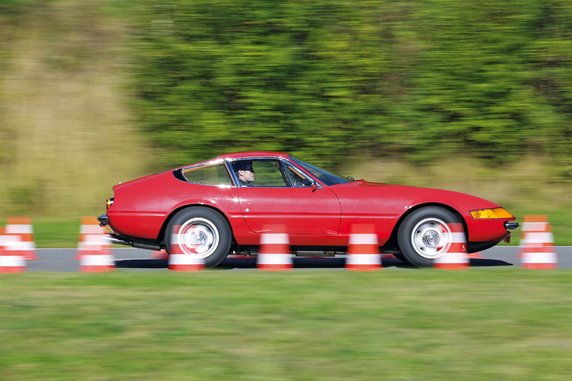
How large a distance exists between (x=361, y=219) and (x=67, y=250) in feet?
14.5

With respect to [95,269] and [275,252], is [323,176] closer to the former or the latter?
[275,252]

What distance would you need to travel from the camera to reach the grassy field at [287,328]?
6.08m

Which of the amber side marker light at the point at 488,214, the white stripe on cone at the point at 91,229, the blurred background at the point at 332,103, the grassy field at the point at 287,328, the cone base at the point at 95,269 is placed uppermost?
the blurred background at the point at 332,103

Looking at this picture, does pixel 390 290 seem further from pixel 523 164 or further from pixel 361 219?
pixel 523 164

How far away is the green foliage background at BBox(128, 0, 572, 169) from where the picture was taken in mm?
17734

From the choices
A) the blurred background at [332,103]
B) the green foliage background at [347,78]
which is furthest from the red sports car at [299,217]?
the green foliage background at [347,78]

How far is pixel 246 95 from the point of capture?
58.2ft

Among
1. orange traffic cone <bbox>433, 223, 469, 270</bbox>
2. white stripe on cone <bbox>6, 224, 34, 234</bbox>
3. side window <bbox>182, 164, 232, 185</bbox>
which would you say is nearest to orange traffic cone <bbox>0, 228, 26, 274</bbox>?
white stripe on cone <bbox>6, 224, 34, 234</bbox>

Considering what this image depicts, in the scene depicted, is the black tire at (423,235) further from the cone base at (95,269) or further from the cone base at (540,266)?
the cone base at (95,269)

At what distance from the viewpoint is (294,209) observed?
1054cm

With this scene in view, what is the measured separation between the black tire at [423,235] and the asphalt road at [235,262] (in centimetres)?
22

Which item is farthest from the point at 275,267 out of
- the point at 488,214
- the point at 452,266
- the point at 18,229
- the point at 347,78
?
the point at 347,78

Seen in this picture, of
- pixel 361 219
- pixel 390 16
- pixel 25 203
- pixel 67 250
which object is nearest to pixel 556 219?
pixel 390 16

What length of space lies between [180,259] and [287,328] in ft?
11.7
